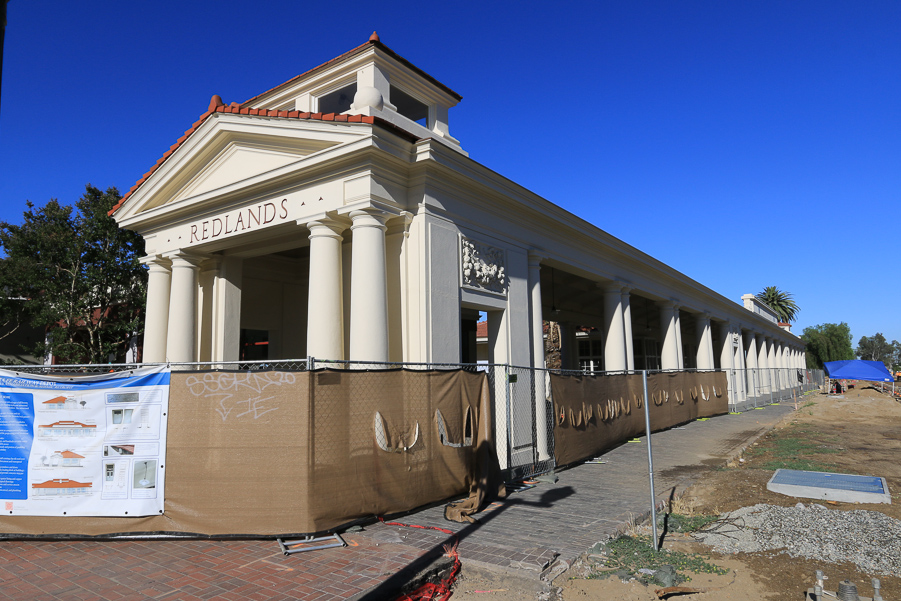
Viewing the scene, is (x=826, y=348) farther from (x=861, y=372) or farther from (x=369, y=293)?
(x=369, y=293)

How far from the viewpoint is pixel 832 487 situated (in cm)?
779

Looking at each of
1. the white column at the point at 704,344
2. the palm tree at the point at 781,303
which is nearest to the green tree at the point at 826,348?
the palm tree at the point at 781,303

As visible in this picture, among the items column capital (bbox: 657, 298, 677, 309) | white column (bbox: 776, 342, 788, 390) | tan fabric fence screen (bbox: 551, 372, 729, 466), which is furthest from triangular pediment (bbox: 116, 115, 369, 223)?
white column (bbox: 776, 342, 788, 390)

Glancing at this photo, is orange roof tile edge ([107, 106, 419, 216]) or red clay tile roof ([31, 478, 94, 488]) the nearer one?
red clay tile roof ([31, 478, 94, 488])

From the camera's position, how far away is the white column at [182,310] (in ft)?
39.0

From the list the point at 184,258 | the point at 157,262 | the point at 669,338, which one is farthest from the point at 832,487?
the point at 669,338

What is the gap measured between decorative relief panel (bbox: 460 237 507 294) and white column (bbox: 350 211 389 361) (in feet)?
6.32

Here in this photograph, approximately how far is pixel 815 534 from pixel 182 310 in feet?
38.1

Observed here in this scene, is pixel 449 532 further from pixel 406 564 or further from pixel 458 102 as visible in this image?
pixel 458 102

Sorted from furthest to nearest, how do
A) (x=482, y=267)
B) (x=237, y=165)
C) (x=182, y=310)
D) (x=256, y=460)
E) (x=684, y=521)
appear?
1. (x=182, y=310)
2. (x=237, y=165)
3. (x=482, y=267)
4. (x=684, y=521)
5. (x=256, y=460)

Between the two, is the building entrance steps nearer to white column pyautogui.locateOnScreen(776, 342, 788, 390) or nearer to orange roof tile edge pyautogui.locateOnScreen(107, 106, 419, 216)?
orange roof tile edge pyautogui.locateOnScreen(107, 106, 419, 216)

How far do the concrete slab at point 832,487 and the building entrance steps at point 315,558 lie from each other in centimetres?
215

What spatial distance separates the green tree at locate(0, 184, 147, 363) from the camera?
19.9 metres

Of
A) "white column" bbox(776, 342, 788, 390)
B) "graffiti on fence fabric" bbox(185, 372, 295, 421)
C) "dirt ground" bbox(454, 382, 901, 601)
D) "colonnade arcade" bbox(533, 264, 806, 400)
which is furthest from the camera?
"white column" bbox(776, 342, 788, 390)
